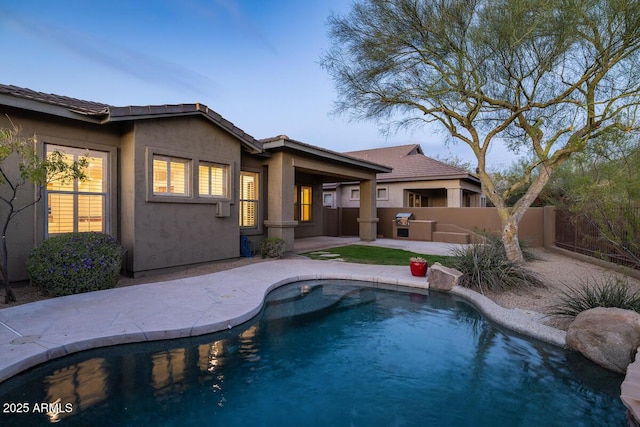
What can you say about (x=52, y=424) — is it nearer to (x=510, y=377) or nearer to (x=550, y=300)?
(x=510, y=377)

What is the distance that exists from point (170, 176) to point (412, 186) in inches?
576

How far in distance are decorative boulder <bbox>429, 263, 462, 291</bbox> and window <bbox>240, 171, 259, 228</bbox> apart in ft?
20.2

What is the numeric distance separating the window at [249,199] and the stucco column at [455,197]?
38.2 ft

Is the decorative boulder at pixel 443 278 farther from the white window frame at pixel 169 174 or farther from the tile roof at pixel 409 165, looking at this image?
the tile roof at pixel 409 165

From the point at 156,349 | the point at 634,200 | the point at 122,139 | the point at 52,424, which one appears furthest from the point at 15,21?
the point at 634,200

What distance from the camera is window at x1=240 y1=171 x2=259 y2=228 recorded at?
10.6 meters

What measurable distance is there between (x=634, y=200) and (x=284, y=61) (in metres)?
14.0

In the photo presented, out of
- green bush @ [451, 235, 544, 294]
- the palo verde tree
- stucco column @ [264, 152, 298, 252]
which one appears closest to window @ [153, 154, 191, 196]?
stucco column @ [264, 152, 298, 252]

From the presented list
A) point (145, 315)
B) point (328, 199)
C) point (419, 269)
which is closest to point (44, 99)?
point (145, 315)

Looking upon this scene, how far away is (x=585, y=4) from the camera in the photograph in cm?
621

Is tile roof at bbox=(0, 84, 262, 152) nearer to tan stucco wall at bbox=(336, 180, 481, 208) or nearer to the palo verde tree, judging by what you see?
the palo verde tree

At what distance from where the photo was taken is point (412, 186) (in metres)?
19.3

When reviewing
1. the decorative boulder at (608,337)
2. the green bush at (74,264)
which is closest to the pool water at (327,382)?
the decorative boulder at (608,337)

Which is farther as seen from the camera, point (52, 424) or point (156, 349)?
point (156, 349)
